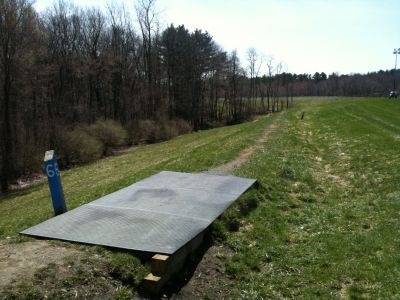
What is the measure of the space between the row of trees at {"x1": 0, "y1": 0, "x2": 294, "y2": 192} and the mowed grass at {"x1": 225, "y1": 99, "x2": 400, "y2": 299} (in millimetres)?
18039

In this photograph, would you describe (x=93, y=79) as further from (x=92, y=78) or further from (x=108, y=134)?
(x=108, y=134)

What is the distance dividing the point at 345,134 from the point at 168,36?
41.4m

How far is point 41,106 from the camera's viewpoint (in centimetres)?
4278

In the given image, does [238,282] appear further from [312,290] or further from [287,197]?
[287,197]

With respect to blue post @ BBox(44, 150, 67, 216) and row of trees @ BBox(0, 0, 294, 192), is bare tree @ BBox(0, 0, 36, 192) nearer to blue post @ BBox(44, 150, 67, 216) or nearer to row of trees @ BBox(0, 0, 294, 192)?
row of trees @ BBox(0, 0, 294, 192)

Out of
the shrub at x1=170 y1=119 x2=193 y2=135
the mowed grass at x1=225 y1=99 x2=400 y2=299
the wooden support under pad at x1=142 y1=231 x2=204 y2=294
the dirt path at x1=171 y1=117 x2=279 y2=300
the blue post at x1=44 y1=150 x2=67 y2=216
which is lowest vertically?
the shrub at x1=170 y1=119 x2=193 y2=135

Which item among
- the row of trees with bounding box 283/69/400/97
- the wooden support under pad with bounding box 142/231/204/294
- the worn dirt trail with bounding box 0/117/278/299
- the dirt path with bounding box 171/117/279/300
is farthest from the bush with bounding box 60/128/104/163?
the row of trees with bounding box 283/69/400/97

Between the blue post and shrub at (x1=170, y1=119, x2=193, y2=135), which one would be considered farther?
shrub at (x1=170, y1=119, x2=193, y2=135)

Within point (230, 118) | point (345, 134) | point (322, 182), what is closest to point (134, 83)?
point (230, 118)

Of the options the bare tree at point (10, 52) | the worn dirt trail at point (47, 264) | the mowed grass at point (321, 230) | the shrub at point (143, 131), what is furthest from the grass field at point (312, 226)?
the shrub at point (143, 131)

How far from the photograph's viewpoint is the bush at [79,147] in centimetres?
3066

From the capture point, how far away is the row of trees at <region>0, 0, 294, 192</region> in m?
26.9

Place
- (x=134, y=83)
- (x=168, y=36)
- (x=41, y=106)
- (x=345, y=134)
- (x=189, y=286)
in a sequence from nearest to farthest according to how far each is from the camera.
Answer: (x=189, y=286)
(x=345, y=134)
(x=41, y=106)
(x=134, y=83)
(x=168, y=36)

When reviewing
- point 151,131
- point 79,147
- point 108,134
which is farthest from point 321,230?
point 151,131
